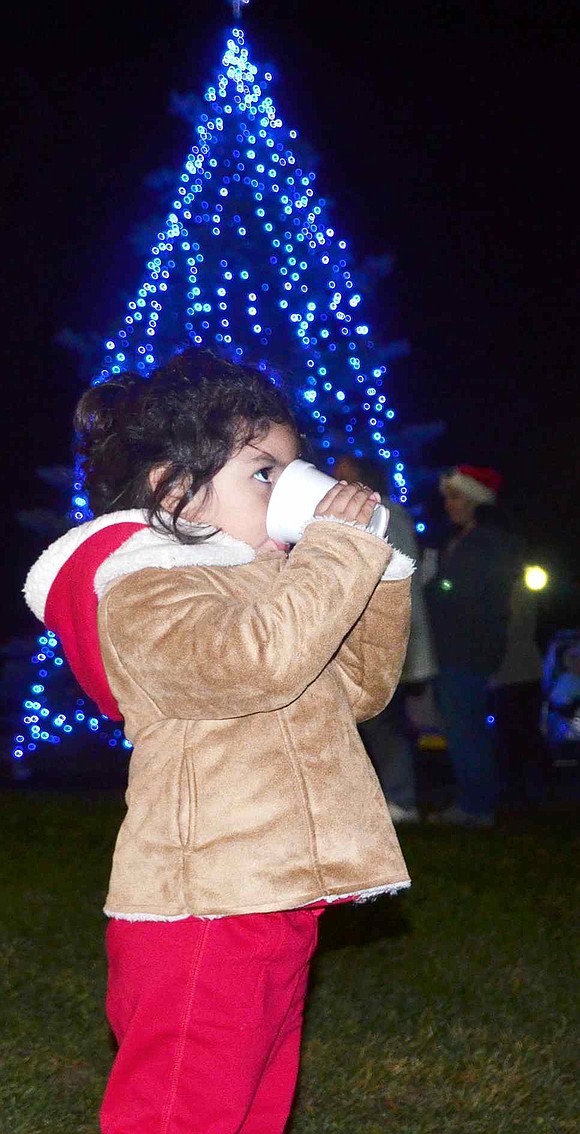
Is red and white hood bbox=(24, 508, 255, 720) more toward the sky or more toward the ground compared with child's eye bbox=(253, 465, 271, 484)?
more toward the ground

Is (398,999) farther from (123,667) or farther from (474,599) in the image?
(474,599)

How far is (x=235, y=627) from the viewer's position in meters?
1.95

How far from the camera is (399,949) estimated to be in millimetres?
4703

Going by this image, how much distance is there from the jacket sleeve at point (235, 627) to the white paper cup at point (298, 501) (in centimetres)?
5

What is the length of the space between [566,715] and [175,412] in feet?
27.6

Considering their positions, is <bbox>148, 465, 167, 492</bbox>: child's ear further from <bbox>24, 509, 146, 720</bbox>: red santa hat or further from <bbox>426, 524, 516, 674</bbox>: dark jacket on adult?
<bbox>426, 524, 516, 674</bbox>: dark jacket on adult

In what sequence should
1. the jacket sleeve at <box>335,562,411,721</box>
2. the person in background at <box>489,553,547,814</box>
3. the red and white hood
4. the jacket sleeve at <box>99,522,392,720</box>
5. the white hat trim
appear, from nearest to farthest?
the jacket sleeve at <box>99,522,392,720</box>
the red and white hood
the jacket sleeve at <box>335,562,411,721</box>
the white hat trim
the person in background at <box>489,553,547,814</box>

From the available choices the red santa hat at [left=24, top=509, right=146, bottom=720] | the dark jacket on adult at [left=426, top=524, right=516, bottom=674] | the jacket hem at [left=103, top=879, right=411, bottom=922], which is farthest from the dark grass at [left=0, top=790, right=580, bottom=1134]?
the red santa hat at [left=24, top=509, right=146, bottom=720]

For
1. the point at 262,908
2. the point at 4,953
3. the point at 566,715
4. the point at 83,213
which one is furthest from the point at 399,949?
the point at 83,213

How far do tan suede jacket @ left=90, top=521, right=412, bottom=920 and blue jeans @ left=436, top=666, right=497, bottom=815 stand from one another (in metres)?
4.91

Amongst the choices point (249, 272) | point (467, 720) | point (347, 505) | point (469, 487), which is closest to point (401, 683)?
point (467, 720)

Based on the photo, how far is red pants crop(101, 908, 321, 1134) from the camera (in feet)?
6.69

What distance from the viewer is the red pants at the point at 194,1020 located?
204 cm

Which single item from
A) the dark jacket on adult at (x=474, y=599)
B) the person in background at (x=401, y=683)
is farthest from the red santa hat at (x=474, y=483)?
the person in background at (x=401, y=683)
